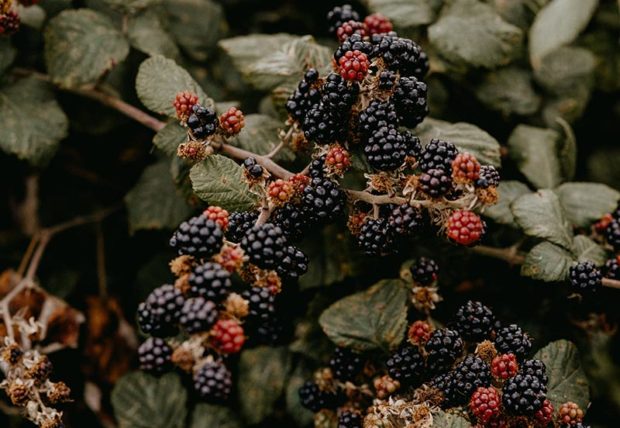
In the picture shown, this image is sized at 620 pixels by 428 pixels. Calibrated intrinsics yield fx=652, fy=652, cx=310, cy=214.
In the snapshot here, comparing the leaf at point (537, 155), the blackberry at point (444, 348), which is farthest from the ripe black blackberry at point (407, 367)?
the leaf at point (537, 155)

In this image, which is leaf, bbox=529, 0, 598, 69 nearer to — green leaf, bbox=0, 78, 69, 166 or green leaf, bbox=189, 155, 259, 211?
green leaf, bbox=189, 155, 259, 211

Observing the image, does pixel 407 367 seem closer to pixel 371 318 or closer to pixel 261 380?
pixel 371 318

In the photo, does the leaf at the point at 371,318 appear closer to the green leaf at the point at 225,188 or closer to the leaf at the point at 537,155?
the green leaf at the point at 225,188

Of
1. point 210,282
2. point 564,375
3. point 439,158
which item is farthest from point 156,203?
point 564,375

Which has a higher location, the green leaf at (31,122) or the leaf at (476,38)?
the leaf at (476,38)

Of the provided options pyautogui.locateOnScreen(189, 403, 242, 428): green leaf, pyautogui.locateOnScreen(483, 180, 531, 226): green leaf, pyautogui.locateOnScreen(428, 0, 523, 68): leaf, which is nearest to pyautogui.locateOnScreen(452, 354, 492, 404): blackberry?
pyautogui.locateOnScreen(483, 180, 531, 226): green leaf
